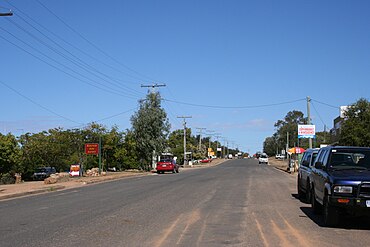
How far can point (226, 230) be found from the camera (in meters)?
10.9

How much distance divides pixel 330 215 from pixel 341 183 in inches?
38.6

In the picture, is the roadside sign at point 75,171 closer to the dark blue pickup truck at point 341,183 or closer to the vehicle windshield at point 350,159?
the dark blue pickup truck at point 341,183

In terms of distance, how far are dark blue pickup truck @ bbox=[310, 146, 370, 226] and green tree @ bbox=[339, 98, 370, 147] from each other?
3116 cm

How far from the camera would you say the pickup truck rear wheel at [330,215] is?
11117 mm

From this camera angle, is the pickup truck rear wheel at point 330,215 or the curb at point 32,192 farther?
the curb at point 32,192

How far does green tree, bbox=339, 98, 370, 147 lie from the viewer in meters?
42.6

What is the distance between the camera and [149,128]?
5619 cm

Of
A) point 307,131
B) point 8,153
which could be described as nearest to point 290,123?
point 307,131

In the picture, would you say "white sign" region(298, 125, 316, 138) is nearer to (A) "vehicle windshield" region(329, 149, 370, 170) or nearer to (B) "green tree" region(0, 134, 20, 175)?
(B) "green tree" region(0, 134, 20, 175)

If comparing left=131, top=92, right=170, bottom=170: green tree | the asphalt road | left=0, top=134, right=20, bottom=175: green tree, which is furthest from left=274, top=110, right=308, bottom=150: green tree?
the asphalt road

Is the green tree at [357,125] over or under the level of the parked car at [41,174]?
over

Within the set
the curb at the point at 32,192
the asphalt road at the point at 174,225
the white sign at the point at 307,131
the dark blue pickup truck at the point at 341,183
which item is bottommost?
the curb at the point at 32,192

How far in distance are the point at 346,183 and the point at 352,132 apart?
3466 cm

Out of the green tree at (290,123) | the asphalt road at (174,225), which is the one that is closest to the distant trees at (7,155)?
the asphalt road at (174,225)
